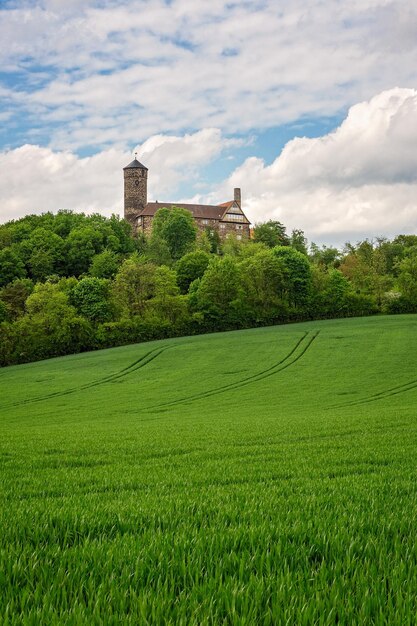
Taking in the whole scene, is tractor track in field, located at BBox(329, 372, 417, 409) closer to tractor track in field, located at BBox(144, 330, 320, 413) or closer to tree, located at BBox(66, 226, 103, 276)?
tractor track in field, located at BBox(144, 330, 320, 413)

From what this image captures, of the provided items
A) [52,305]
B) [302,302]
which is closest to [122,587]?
[52,305]

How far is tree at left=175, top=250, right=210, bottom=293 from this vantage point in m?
128

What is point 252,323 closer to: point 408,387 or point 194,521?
point 408,387

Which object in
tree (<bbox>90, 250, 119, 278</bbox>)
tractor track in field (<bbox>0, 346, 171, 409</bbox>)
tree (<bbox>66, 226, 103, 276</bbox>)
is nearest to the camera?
tractor track in field (<bbox>0, 346, 171, 409</bbox>)

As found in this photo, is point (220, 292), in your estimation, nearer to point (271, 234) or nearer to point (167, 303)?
point (167, 303)

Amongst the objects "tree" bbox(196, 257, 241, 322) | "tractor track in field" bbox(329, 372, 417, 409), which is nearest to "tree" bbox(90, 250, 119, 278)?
"tree" bbox(196, 257, 241, 322)

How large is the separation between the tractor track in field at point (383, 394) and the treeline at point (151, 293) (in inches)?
2249

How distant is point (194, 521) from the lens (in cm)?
635

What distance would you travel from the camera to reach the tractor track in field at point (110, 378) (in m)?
52.5

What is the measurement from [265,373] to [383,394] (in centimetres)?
1668

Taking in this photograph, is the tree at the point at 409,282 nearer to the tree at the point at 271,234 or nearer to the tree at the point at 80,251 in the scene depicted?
the tree at the point at 271,234

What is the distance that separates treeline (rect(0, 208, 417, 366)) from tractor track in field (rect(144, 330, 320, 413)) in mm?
28258

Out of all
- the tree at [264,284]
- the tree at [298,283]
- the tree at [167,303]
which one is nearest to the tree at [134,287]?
the tree at [167,303]

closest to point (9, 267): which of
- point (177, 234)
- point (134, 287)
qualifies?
point (134, 287)
